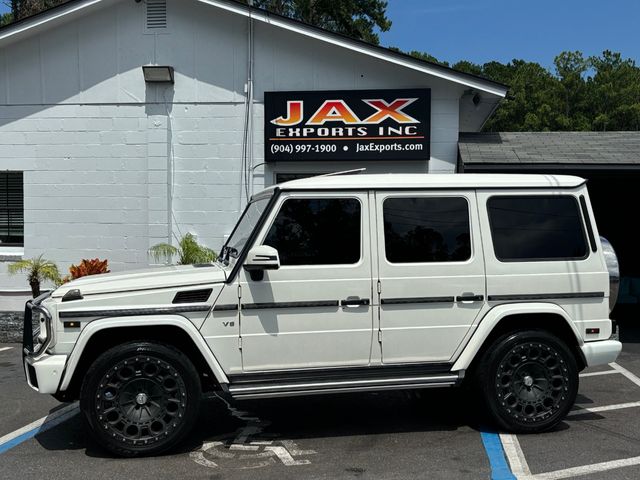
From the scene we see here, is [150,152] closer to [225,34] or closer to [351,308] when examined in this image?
[225,34]

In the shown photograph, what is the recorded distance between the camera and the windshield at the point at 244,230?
517cm

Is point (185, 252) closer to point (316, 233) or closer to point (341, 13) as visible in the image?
point (316, 233)

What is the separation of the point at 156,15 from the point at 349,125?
3936 millimetres

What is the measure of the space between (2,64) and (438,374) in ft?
A: 32.2

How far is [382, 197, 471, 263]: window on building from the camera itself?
504 cm

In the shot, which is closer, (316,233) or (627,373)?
(316,233)

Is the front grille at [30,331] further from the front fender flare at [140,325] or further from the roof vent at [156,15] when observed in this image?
the roof vent at [156,15]

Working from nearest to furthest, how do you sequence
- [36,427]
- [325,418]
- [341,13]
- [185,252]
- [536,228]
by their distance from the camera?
1. [536,228]
2. [36,427]
3. [325,418]
4. [185,252]
5. [341,13]

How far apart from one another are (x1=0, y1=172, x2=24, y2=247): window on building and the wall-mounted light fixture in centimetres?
300

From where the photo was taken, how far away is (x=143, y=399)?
15.3ft

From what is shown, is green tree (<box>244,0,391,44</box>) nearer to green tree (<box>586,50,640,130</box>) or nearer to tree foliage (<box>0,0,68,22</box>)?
tree foliage (<box>0,0,68,22</box>)

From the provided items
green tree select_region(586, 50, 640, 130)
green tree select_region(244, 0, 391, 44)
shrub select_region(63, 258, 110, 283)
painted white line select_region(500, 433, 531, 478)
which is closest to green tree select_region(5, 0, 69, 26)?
green tree select_region(244, 0, 391, 44)

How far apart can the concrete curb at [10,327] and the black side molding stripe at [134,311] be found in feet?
19.4

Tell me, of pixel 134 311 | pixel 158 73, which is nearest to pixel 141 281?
pixel 134 311
